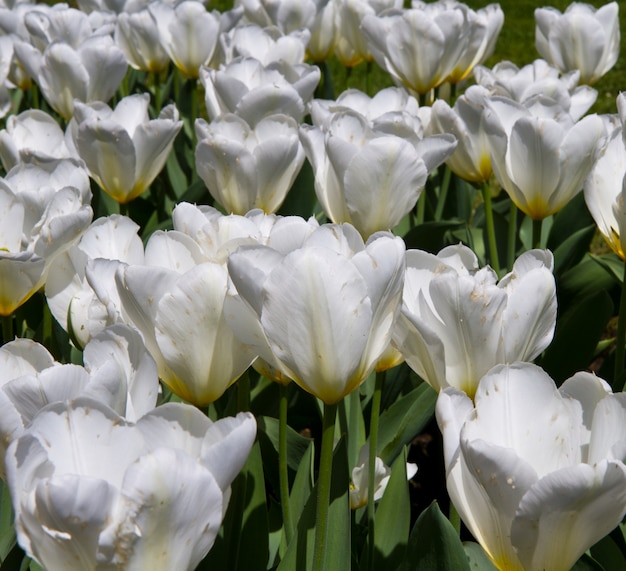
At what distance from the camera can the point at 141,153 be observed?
2.05 metres

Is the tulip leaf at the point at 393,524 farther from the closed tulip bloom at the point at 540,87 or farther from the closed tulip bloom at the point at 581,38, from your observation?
the closed tulip bloom at the point at 581,38

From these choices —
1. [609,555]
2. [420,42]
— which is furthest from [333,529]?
[420,42]

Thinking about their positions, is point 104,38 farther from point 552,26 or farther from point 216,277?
point 216,277

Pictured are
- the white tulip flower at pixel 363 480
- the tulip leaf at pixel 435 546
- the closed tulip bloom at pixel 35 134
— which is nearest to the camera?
the tulip leaf at pixel 435 546

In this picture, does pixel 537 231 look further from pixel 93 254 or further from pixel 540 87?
pixel 93 254

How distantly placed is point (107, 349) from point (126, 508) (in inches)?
11.0

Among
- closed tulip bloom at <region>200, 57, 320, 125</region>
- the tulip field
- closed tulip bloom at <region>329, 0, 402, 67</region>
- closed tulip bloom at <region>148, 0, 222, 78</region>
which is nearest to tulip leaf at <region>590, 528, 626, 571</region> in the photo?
the tulip field

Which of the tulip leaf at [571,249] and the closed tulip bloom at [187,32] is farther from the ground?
the closed tulip bloom at [187,32]

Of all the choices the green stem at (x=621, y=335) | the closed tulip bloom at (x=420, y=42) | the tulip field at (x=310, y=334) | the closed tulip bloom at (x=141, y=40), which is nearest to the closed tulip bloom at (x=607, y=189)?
the tulip field at (x=310, y=334)

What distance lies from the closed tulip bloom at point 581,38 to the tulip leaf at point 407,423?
5.21 ft

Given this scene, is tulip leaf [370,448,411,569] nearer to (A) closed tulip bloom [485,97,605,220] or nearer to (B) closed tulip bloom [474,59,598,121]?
(A) closed tulip bloom [485,97,605,220]

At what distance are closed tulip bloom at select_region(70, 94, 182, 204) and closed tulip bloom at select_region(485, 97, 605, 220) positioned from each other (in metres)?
0.71

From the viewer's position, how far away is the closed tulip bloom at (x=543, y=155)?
5.72 ft

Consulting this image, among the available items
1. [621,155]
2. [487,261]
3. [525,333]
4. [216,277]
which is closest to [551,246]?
[487,261]
